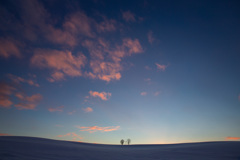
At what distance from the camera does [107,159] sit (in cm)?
538

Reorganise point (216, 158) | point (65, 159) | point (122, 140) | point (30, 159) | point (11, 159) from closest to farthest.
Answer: point (11, 159), point (30, 159), point (65, 159), point (216, 158), point (122, 140)

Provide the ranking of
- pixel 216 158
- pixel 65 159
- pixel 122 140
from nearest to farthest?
pixel 65 159 → pixel 216 158 → pixel 122 140

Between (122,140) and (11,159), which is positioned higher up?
(11,159)

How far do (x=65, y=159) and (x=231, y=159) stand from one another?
6.49 m

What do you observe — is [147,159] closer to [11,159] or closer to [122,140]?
[11,159]

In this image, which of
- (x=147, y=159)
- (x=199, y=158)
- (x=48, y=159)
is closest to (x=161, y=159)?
(x=147, y=159)

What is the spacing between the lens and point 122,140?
41719mm

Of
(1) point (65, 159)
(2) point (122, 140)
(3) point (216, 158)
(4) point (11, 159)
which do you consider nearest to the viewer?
(4) point (11, 159)

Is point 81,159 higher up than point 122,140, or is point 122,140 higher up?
point 81,159

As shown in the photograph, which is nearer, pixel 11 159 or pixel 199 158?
pixel 11 159

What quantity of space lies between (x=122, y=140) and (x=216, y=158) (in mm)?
39992

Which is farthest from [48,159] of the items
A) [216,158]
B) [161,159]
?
[216,158]

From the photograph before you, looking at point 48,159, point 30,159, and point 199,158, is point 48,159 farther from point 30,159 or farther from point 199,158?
point 199,158

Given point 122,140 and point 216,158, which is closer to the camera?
point 216,158
